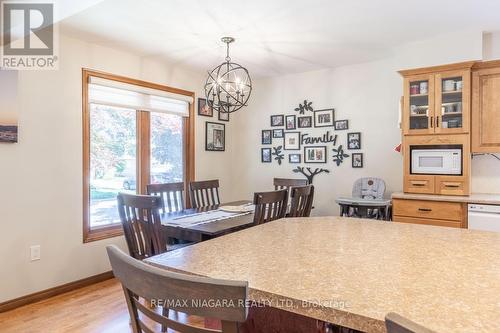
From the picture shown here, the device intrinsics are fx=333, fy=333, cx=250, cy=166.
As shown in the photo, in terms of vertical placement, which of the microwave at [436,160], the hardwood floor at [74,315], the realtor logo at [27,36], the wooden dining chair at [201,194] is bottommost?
the hardwood floor at [74,315]

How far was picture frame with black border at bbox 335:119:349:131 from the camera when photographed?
4.21m

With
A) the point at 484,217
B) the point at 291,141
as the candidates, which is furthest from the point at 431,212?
the point at 291,141

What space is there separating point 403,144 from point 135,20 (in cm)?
284

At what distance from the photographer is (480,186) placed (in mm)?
3455

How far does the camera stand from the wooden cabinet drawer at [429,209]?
9.95 ft

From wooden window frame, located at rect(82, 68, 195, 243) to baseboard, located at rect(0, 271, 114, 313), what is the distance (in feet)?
1.28

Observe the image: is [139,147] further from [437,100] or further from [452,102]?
[452,102]

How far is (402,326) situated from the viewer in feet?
1.58

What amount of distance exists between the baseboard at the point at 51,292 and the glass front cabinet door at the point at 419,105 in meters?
3.52

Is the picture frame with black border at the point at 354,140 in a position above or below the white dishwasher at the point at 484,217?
above

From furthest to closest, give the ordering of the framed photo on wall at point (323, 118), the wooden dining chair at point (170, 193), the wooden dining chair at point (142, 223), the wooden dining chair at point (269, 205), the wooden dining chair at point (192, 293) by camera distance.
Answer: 1. the framed photo on wall at point (323, 118)
2. the wooden dining chair at point (170, 193)
3. the wooden dining chair at point (269, 205)
4. the wooden dining chair at point (142, 223)
5. the wooden dining chair at point (192, 293)

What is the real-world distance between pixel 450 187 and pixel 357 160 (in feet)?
3.68

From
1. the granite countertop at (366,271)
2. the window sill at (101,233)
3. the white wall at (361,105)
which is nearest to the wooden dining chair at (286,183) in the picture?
the white wall at (361,105)

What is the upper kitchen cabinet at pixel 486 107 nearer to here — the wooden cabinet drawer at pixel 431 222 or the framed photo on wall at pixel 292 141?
the wooden cabinet drawer at pixel 431 222
